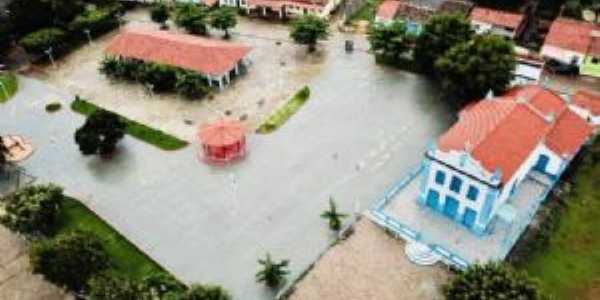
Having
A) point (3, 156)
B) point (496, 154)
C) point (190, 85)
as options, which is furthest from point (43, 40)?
point (496, 154)

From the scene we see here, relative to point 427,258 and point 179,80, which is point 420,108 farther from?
point 179,80

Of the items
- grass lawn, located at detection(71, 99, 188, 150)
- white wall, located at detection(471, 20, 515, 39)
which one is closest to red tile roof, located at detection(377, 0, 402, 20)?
white wall, located at detection(471, 20, 515, 39)

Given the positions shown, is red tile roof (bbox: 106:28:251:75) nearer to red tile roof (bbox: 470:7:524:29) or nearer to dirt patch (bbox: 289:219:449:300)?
dirt patch (bbox: 289:219:449:300)

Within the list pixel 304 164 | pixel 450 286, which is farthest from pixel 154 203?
pixel 450 286

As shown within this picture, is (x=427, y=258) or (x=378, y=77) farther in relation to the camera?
(x=378, y=77)

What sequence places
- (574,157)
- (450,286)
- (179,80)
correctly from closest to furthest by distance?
(450,286), (574,157), (179,80)

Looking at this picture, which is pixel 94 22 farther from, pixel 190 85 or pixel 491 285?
pixel 491 285

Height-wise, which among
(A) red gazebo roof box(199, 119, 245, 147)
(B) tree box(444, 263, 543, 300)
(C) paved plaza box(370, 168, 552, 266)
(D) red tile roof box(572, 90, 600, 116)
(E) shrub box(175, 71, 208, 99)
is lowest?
(C) paved plaza box(370, 168, 552, 266)
